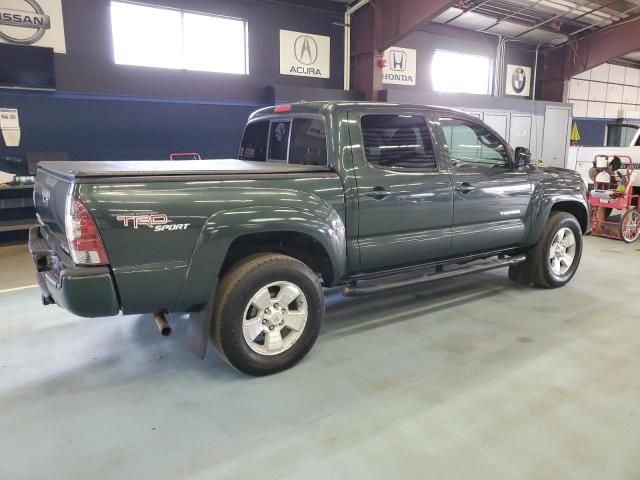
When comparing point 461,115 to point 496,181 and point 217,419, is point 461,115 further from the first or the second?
point 217,419

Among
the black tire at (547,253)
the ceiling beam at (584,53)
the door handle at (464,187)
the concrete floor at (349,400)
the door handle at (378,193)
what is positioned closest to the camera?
the concrete floor at (349,400)

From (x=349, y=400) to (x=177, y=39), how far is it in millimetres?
7873

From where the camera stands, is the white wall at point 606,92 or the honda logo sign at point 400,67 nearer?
the honda logo sign at point 400,67

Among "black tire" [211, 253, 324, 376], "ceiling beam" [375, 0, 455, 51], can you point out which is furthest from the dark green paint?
"ceiling beam" [375, 0, 455, 51]

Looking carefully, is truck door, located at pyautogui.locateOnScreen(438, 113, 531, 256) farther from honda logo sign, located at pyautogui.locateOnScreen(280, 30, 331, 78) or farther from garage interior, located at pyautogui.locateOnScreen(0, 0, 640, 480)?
honda logo sign, located at pyautogui.locateOnScreen(280, 30, 331, 78)

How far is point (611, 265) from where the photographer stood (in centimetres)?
555

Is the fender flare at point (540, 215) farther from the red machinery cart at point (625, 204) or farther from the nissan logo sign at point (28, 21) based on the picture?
the nissan logo sign at point (28, 21)

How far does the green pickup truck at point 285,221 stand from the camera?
2.34m

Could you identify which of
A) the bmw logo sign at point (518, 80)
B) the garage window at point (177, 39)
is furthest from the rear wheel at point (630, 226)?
the bmw logo sign at point (518, 80)

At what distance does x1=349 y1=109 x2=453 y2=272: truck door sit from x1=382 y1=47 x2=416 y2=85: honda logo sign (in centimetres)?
829

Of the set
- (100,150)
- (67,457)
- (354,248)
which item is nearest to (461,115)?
(354,248)

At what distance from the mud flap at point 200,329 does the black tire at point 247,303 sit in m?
0.03

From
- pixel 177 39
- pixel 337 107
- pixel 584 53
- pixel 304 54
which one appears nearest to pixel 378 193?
pixel 337 107

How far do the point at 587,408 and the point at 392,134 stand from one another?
6.80 feet
